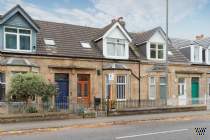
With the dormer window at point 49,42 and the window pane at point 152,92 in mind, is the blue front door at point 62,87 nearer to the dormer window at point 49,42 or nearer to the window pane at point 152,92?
the dormer window at point 49,42

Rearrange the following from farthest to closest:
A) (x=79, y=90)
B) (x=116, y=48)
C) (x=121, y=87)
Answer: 1. (x=116, y=48)
2. (x=121, y=87)
3. (x=79, y=90)

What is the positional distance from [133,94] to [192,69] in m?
7.63

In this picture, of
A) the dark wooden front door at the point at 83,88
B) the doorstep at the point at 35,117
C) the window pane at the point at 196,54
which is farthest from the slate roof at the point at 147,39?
the doorstep at the point at 35,117

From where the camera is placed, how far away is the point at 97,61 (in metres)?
23.5

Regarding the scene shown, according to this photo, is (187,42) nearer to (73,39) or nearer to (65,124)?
(73,39)

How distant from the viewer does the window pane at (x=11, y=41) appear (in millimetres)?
20391

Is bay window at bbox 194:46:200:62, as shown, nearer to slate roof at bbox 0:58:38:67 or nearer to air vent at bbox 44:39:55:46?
air vent at bbox 44:39:55:46

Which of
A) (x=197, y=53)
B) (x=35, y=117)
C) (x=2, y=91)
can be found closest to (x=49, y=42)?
(x=2, y=91)

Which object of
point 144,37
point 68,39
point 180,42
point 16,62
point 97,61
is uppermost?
point 180,42

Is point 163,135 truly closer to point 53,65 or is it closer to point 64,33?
point 53,65

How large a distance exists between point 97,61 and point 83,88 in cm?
255

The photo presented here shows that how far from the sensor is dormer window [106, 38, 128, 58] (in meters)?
24.6

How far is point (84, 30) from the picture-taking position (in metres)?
26.6

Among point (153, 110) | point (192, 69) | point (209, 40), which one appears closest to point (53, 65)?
point (153, 110)
